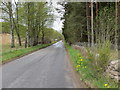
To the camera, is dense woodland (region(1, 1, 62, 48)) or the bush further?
dense woodland (region(1, 1, 62, 48))

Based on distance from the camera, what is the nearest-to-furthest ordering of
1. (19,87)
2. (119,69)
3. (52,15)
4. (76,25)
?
(119,69)
(19,87)
(76,25)
(52,15)

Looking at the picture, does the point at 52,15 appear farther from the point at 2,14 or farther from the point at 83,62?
the point at 83,62

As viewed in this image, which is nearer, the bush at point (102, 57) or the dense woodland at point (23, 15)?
the bush at point (102, 57)

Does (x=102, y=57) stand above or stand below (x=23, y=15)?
below

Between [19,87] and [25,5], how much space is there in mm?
23542

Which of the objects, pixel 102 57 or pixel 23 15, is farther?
pixel 23 15

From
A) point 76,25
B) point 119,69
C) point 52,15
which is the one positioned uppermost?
Result: point 52,15

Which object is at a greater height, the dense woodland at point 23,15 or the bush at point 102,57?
the dense woodland at point 23,15

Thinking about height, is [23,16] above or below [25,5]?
below

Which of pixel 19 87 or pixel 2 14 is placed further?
pixel 2 14

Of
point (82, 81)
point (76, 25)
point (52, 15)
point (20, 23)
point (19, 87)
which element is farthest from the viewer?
point (52, 15)

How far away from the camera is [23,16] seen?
27141 millimetres

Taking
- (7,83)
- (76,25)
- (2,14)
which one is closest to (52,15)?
(2,14)

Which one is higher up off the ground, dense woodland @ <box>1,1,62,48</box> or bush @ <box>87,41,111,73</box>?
dense woodland @ <box>1,1,62,48</box>
